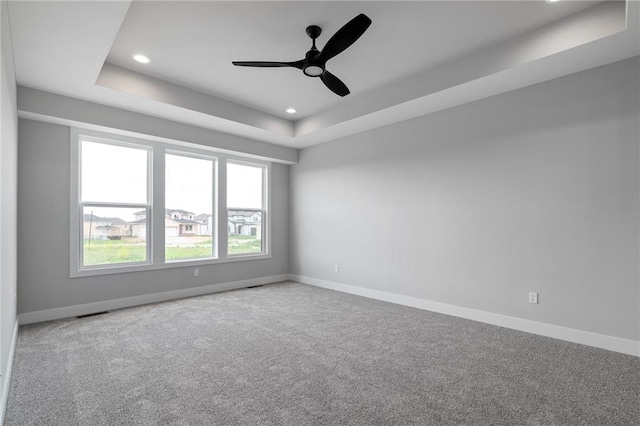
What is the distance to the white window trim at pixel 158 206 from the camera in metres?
4.10

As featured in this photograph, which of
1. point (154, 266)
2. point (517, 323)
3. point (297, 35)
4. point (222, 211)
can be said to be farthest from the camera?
point (222, 211)

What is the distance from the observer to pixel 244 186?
6.07 meters

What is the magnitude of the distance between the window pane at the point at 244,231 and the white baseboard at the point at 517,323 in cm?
199

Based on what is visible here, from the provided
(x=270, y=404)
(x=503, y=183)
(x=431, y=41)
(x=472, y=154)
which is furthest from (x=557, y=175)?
(x=270, y=404)

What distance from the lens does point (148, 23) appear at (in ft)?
9.32

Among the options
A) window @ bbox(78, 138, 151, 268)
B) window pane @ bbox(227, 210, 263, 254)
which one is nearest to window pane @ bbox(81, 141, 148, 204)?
window @ bbox(78, 138, 151, 268)

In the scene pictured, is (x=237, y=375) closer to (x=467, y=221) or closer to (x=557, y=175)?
(x=467, y=221)

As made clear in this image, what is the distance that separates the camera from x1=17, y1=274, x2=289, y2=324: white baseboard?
3.80 m

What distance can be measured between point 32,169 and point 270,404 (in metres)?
3.88

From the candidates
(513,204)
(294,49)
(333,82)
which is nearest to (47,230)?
(294,49)

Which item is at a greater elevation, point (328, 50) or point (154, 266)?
point (328, 50)

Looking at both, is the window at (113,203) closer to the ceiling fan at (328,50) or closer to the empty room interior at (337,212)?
the empty room interior at (337,212)

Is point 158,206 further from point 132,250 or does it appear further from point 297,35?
point 297,35

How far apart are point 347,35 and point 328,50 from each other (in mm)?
232
